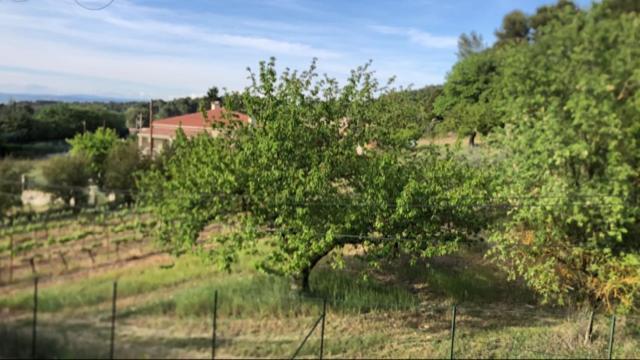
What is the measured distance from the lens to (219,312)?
18.9ft

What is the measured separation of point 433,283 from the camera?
35.3 ft

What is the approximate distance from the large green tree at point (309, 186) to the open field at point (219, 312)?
0.64 meters

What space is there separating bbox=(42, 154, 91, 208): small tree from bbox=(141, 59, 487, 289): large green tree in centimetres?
85

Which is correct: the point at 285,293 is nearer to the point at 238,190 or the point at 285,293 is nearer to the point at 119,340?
the point at 238,190

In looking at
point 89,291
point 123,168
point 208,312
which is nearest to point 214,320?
point 208,312

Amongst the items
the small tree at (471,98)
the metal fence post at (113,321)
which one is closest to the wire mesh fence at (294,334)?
the metal fence post at (113,321)

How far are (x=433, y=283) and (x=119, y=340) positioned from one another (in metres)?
7.25

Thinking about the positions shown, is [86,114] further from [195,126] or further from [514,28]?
[514,28]

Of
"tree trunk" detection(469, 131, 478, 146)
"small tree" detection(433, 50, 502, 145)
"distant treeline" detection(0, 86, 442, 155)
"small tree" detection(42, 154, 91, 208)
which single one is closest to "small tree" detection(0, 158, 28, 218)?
"small tree" detection(42, 154, 91, 208)

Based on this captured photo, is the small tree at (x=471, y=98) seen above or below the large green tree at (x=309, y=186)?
above

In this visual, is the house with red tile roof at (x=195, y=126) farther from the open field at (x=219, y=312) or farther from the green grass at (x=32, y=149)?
the open field at (x=219, y=312)

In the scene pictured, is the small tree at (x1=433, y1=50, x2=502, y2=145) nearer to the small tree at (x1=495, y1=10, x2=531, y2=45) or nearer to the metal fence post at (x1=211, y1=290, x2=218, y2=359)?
the small tree at (x1=495, y1=10, x2=531, y2=45)

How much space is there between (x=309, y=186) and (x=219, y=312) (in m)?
2.83

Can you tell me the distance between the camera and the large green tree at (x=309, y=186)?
7.92 metres
